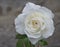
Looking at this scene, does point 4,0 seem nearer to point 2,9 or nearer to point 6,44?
point 2,9

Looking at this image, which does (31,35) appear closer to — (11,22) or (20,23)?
(20,23)

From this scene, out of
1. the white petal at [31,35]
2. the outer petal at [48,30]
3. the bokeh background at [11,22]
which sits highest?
the outer petal at [48,30]

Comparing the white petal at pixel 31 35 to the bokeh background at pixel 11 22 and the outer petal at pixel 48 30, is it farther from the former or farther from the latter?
the bokeh background at pixel 11 22

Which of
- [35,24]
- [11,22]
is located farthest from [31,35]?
[11,22]

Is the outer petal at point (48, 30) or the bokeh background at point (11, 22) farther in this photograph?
the bokeh background at point (11, 22)

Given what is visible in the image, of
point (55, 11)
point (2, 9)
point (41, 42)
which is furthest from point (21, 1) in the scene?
point (41, 42)

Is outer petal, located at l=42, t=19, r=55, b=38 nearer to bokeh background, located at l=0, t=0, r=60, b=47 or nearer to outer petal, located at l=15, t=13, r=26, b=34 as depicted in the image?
outer petal, located at l=15, t=13, r=26, b=34

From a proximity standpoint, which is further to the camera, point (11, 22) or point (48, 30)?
point (11, 22)

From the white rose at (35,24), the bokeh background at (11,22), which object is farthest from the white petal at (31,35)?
the bokeh background at (11,22)
